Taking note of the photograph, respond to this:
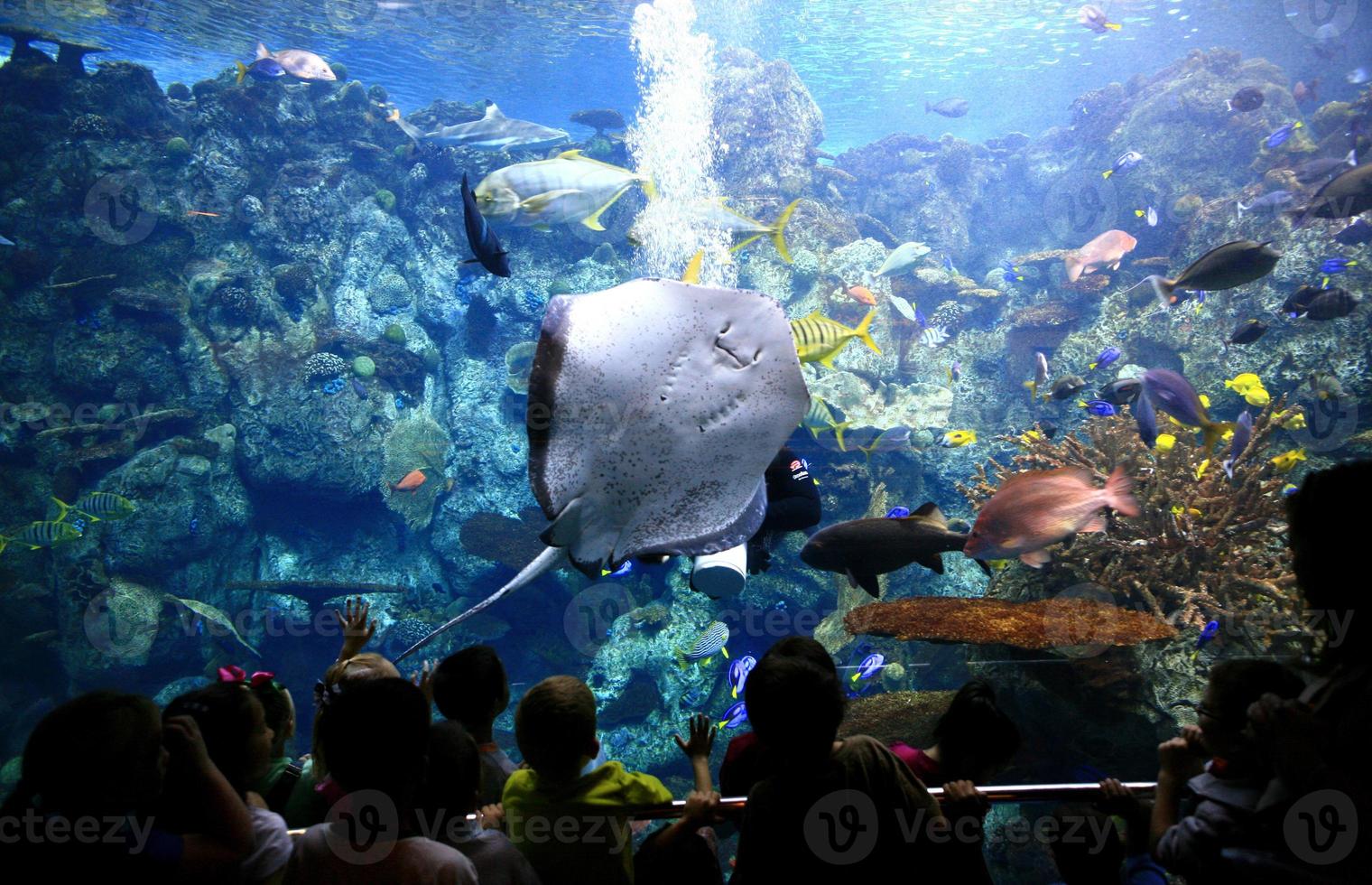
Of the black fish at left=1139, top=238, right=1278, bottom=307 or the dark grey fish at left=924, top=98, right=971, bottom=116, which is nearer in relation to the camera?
the black fish at left=1139, top=238, right=1278, bottom=307

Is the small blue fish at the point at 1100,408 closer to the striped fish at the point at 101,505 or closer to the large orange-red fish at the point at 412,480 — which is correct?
the large orange-red fish at the point at 412,480

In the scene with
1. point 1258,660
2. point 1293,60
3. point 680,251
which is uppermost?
point 1293,60

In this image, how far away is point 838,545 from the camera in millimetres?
2783

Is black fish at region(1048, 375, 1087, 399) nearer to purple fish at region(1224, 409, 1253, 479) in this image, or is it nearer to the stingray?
purple fish at region(1224, 409, 1253, 479)

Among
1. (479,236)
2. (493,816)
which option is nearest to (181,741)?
(493,816)

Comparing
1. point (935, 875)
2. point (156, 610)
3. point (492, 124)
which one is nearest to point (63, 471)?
point (156, 610)

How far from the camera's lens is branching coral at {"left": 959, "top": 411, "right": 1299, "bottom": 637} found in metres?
3.66

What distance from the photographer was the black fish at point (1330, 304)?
524 centimetres

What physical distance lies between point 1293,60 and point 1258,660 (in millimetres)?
35295

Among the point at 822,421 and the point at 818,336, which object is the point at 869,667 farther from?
the point at 822,421

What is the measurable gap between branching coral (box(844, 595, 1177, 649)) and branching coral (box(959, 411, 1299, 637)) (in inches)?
23.9

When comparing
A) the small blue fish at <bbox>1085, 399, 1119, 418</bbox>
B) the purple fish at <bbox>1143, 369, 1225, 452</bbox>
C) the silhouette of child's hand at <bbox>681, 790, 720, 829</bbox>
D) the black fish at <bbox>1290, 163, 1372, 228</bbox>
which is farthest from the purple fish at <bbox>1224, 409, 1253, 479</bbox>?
the silhouette of child's hand at <bbox>681, 790, 720, 829</bbox>

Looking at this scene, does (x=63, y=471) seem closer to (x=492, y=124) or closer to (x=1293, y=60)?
(x=492, y=124)

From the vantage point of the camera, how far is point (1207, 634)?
3281 millimetres
